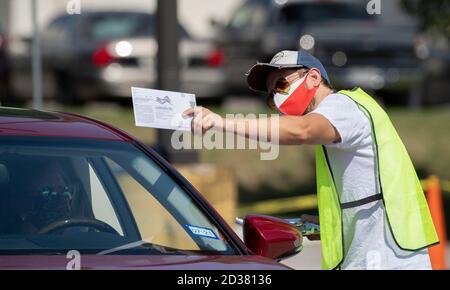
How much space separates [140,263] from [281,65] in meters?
1.02

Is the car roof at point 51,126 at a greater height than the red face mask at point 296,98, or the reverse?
the red face mask at point 296,98

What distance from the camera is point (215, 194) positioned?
9727 millimetres

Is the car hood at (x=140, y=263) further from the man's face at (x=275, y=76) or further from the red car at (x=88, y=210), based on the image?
the man's face at (x=275, y=76)

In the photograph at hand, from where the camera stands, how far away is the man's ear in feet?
15.9

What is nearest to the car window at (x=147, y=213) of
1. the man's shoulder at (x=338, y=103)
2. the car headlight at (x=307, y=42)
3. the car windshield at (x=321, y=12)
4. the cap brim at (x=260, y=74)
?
the cap brim at (x=260, y=74)

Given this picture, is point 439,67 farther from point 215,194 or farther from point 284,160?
point 215,194

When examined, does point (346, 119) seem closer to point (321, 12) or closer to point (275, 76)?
point (275, 76)

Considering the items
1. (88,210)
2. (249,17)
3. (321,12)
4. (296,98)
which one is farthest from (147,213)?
(249,17)

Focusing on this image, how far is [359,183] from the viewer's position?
4.71 m

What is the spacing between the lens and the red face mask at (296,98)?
483 cm

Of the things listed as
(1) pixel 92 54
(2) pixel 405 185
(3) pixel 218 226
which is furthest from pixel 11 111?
(1) pixel 92 54

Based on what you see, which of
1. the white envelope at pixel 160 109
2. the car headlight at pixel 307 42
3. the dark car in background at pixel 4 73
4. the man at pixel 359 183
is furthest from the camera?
the car headlight at pixel 307 42

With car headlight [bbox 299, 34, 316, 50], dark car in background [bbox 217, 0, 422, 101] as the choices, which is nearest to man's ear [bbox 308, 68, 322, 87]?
dark car in background [bbox 217, 0, 422, 101]
